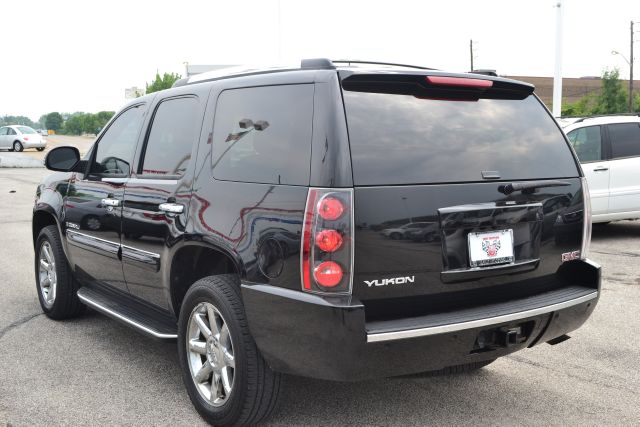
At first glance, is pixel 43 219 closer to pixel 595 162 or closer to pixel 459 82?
pixel 459 82

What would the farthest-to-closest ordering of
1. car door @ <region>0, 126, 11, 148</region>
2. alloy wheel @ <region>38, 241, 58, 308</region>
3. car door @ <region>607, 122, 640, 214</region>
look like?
car door @ <region>0, 126, 11, 148</region> < car door @ <region>607, 122, 640, 214</region> < alloy wheel @ <region>38, 241, 58, 308</region>

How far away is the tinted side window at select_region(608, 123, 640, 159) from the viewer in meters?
9.52

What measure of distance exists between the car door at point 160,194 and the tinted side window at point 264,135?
26 centimetres

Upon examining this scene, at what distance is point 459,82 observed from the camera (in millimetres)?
3363

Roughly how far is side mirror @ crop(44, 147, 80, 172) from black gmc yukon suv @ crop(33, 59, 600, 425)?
1.45m

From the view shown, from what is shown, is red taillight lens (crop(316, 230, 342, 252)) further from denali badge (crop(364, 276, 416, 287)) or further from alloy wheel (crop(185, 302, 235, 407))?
alloy wheel (crop(185, 302, 235, 407))

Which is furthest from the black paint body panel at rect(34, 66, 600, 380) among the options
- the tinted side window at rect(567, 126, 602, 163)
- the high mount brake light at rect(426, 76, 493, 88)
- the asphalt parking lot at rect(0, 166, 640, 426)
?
the tinted side window at rect(567, 126, 602, 163)

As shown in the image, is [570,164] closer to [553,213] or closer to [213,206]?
[553,213]

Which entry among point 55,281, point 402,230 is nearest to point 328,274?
point 402,230

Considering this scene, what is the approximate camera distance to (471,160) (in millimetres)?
3279

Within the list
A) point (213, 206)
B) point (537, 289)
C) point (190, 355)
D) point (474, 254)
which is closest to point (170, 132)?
point (213, 206)

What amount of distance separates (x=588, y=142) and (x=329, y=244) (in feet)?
25.9

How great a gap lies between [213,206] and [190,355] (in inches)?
34.4

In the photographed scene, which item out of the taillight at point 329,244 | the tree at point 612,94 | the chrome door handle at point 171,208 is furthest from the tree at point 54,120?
the taillight at point 329,244
